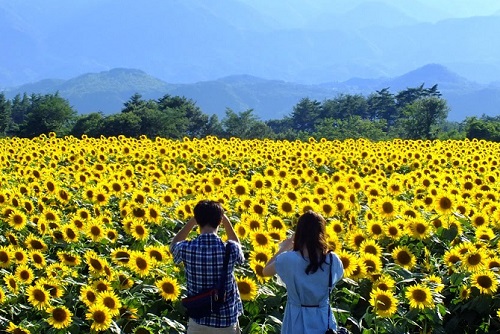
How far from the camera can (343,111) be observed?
3268 inches

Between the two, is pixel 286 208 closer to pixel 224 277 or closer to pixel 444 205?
pixel 444 205

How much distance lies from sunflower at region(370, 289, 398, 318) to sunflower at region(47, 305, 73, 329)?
231cm

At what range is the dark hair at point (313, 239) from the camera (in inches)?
167

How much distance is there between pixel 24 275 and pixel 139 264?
103 cm

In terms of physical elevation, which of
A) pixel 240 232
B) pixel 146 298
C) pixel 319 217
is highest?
pixel 319 217

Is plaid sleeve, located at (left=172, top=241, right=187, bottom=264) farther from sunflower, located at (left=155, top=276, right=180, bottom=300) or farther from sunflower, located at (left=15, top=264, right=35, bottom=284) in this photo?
sunflower, located at (left=15, top=264, right=35, bottom=284)

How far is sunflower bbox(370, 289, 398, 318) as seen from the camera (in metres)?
5.16

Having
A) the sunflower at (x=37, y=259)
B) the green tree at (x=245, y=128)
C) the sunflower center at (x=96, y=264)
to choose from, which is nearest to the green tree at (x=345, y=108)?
the green tree at (x=245, y=128)

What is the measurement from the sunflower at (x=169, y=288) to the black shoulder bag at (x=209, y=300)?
2.70 feet

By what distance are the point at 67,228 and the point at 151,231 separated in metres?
1.01

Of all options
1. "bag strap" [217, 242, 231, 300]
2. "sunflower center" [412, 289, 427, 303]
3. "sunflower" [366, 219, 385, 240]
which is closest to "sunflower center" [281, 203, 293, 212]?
"sunflower" [366, 219, 385, 240]

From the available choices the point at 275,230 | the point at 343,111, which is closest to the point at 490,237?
the point at 275,230

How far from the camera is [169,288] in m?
5.48

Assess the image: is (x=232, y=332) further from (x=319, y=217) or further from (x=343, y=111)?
(x=343, y=111)
